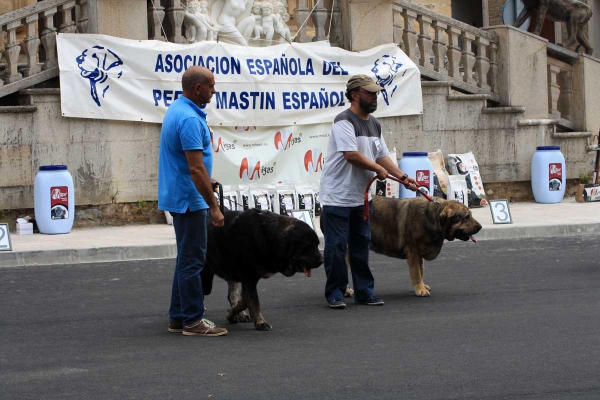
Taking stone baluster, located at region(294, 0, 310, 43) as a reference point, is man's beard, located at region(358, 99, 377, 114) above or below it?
below

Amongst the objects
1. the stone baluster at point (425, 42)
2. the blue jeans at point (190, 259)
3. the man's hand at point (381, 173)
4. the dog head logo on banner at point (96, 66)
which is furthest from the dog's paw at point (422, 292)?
the stone baluster at point (425, 42)

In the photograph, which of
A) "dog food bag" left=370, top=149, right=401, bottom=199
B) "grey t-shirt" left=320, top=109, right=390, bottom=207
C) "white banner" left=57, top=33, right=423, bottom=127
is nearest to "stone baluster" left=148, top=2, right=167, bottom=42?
"white banner" left=57, top=33, right=423, bottom=127

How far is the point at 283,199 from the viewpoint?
50.4 ft

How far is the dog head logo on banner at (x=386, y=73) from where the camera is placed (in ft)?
54.9

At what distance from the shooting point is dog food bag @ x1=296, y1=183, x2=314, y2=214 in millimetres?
15430

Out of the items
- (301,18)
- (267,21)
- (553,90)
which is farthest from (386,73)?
(553,90)

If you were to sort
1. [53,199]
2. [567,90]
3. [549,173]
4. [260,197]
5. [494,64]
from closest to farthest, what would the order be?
[53,199] < [260,197] < [549,173] < [494,64] < [567,90]

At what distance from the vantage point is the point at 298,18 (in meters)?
16.9

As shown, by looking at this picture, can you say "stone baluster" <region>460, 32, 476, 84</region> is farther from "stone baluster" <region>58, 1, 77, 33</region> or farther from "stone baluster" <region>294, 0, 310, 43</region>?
"stone baluster" <region>58, 1, 77, 33</region>

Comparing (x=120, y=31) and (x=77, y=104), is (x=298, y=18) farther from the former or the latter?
(x=77, y=104)

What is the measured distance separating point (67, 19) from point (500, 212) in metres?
6.47

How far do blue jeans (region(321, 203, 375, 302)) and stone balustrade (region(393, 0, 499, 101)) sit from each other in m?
8.66

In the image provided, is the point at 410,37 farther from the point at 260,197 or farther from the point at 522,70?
the point at 260,197

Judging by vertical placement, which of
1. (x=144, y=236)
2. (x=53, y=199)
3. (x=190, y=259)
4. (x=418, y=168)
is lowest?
(x=144, y=236)
